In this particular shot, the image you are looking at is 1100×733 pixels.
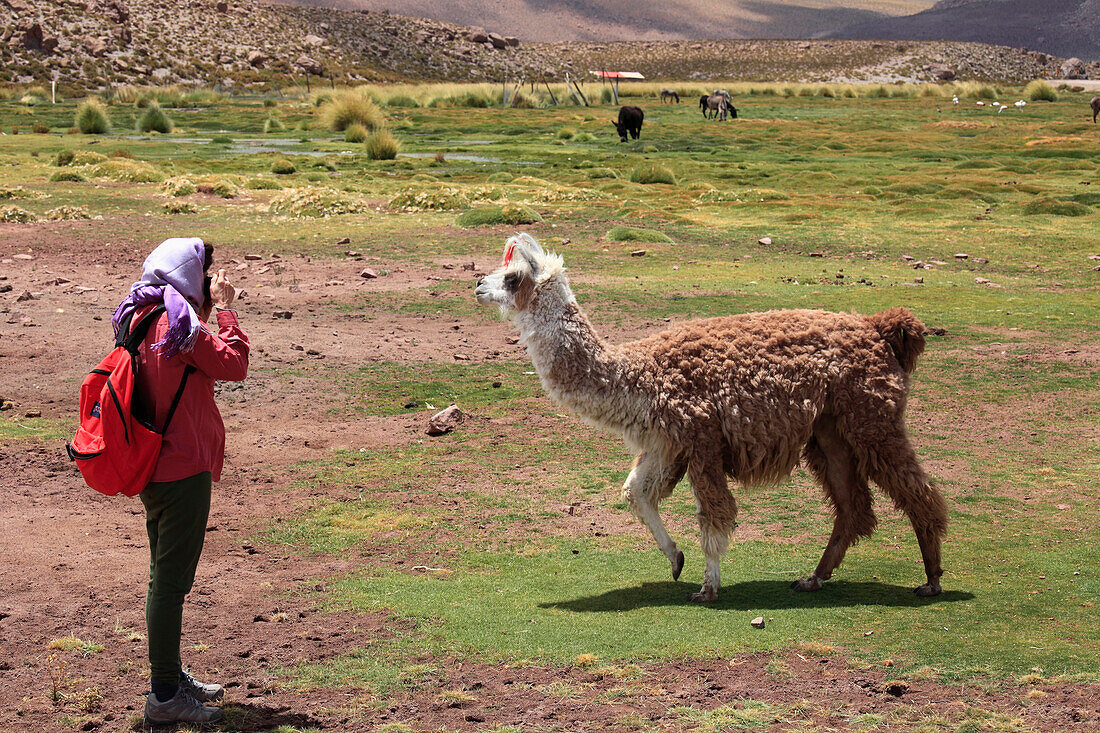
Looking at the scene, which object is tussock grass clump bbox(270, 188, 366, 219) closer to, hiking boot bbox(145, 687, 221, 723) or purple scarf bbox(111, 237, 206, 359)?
purple scarf bbox(111, 237, 206, 359)

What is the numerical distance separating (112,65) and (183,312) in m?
95.2

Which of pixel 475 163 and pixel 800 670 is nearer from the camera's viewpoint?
pixel 800 670

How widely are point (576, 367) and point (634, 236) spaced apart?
594 inches

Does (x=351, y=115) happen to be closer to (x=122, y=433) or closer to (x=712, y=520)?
(x=712, y=520)

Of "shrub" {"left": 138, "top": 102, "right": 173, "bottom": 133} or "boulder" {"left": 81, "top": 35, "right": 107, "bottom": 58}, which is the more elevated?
"boulder" {"left": 81, "top": 35, "right": 107, "bottom": 58}

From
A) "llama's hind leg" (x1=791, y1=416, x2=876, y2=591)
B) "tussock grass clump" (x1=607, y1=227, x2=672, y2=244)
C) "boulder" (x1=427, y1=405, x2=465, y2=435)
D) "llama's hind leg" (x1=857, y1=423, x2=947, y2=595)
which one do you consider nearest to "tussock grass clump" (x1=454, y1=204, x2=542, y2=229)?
"tussock grass clump" (x1=607, y1=227, x2=672, y2=244)

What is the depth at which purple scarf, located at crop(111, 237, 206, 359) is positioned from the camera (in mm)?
4770

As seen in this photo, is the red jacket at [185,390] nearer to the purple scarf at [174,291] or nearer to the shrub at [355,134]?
the purple scarf at [174,291]

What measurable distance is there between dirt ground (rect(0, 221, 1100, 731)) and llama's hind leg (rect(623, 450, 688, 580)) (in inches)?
43.2

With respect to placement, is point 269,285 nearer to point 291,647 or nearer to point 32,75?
point 291,647

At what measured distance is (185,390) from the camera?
4906 millimetres

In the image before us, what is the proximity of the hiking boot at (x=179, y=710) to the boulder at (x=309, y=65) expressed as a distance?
108128 mm

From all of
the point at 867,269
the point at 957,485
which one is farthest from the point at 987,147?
the point at 957,485

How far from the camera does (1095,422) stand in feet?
34.6
